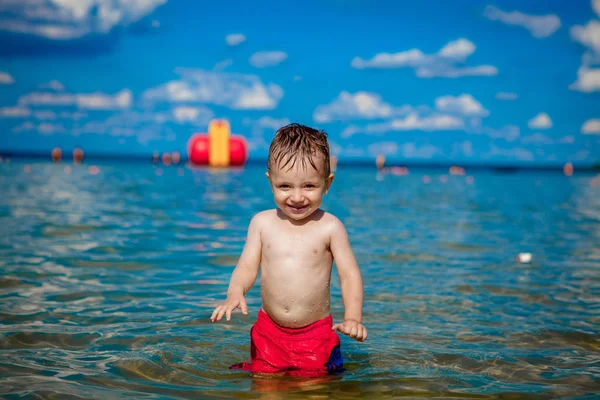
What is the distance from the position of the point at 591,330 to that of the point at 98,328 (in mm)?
3811

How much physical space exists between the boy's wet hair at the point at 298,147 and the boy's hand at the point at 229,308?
2.53ft

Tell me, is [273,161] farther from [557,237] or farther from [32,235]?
[557,237]

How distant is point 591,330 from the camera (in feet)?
16.4

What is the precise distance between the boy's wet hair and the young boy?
0.01 meters

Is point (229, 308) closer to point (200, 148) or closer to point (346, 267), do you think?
point (346, 267)

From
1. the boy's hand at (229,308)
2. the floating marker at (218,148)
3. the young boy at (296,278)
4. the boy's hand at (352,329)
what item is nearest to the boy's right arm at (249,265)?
the young boy at (296,278)

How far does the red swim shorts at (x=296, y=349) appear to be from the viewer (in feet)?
12.2

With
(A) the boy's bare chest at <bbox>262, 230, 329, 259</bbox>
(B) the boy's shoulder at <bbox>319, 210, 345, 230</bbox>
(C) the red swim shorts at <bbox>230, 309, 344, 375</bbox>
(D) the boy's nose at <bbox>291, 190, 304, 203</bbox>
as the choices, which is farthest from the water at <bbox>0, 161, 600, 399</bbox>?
(D) the boy's nose at <bbox>291, 190, 304, 203</bbox>

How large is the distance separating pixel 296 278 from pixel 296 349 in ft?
1.37

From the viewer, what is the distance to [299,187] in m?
3.59

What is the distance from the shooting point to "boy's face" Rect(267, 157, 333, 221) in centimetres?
354

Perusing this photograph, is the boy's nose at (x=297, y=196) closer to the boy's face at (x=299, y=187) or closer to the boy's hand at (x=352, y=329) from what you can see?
the boy's face at (x=299, y=187)

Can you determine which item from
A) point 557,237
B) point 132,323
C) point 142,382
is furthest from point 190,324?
point 557,237

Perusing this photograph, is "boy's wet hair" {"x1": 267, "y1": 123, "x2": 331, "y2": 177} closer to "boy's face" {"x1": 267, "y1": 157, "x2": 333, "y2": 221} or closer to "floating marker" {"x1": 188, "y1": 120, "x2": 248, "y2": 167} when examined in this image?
"boy's face" {"x1": 267, "y1": 157, "x2": 333, "y2": 221}
